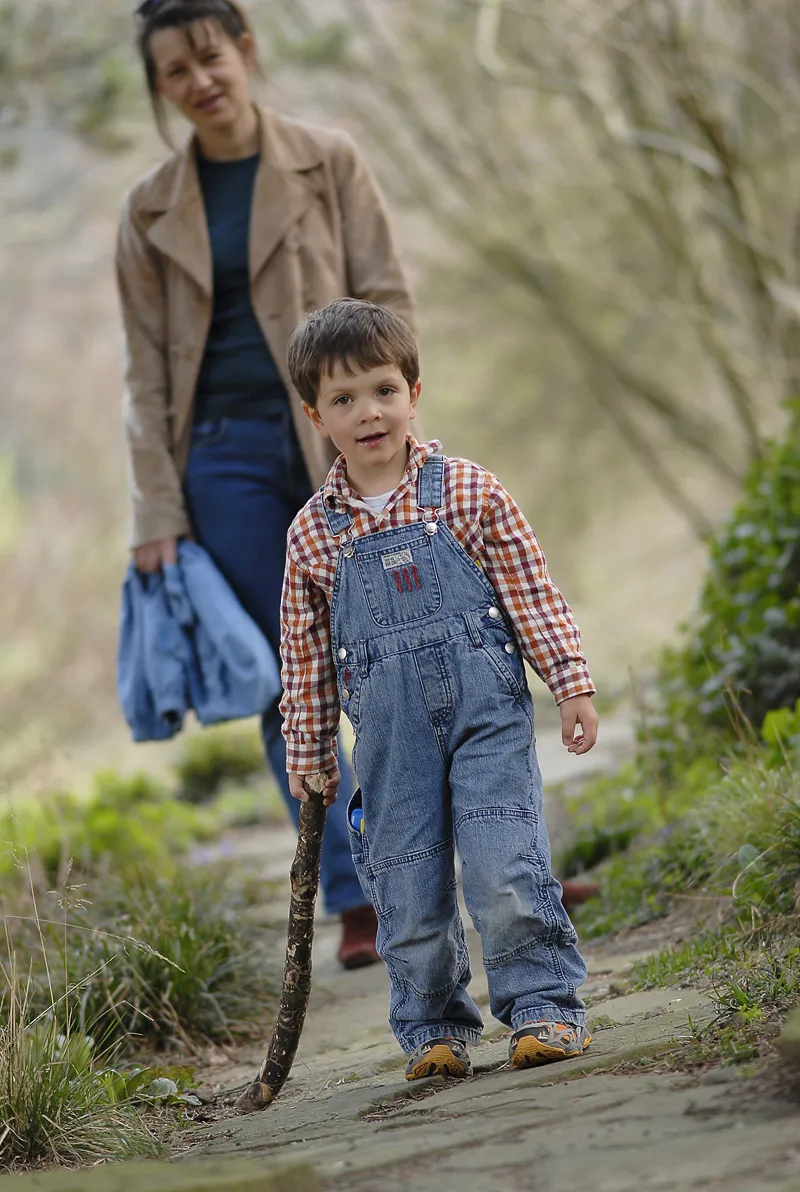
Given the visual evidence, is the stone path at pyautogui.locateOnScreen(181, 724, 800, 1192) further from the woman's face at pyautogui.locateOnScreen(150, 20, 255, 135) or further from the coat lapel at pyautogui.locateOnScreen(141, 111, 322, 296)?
the woman's face at pyautogui.locateOnScreen(150, 20, 255, 135)

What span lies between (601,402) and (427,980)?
8614mm

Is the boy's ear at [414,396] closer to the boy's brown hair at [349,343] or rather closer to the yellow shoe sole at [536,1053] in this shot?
the boy's brown hair at [349,343]

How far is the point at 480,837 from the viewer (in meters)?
2.55

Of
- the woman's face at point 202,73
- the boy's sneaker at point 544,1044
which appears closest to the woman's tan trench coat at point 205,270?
the woman's face at point 202,73

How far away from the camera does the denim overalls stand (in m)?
2.57

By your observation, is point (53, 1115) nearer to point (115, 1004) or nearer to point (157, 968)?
point (115, 1004)

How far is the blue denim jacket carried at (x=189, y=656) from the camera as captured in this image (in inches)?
141

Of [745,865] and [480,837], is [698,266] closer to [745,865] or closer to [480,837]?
[745,865]

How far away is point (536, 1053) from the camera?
250 centimetres

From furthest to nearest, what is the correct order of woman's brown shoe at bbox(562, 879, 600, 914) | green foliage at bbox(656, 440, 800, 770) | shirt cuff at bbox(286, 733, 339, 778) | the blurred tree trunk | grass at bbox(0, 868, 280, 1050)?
the blurred tree trunk < green foliage at bbox(656, 440, 800, 770) < woman's brown shoe at bbox(562, 879, 600, 914) < grass at bbox(0, 868, 280, 1050) < shirt cuff at bbox(286, 733, 339, 778)

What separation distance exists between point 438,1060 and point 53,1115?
2.22 feet

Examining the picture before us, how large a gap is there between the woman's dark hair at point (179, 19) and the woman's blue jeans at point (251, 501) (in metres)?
0.87

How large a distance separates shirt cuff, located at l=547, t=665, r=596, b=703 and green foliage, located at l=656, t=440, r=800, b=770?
1.78 metres

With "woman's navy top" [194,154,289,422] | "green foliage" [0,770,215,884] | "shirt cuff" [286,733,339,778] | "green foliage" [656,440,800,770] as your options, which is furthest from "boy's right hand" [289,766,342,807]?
"green foliage" [656,440,800,770]
